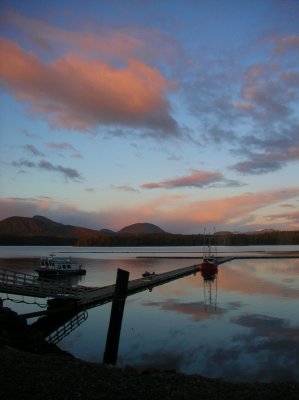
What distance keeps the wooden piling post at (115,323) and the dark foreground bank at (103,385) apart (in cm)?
648

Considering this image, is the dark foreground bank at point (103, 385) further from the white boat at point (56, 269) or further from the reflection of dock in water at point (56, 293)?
the white boat at point (56, 269)

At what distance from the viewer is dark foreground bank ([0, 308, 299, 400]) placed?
1083 cm

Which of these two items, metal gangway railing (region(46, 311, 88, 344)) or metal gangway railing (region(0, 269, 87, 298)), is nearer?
metal gangway railing (region(46, 311, 88, 344))

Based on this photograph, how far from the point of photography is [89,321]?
2983cm

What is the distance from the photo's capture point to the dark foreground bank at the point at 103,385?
35.5 ft

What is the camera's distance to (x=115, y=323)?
926 inches

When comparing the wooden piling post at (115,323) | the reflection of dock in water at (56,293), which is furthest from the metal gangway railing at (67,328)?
the wooden piling post at (115,323)

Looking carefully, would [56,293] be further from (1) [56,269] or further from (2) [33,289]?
(1) [56,269]

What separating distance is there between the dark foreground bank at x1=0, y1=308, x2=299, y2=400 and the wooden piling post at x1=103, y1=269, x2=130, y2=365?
6484mm

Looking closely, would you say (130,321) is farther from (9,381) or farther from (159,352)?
(9,381)

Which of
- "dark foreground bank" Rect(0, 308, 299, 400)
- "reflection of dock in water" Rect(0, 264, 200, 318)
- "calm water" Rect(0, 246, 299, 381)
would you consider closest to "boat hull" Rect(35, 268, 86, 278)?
"calm water" Rect(0, 246, 299, 381)

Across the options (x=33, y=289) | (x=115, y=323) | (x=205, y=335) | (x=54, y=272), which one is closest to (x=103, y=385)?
(x=115, y=323)

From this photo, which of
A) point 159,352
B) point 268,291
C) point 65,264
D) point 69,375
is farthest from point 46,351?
point 65,264

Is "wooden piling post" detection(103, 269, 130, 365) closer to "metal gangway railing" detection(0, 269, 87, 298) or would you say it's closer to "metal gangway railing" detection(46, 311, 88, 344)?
"metal gangway railing" detection(46, 311, 88, 344)
